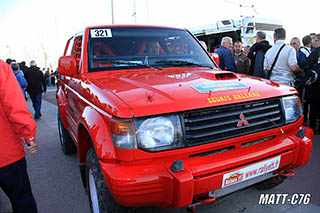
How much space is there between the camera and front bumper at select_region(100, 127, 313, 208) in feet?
4.77

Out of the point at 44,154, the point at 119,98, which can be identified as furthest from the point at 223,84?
the point at 44,154

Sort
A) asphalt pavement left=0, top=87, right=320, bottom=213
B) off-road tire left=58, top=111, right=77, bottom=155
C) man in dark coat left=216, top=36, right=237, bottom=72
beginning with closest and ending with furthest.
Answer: asphalt pavement left=0, top=87, right=320, bottom=213, off-road tire left=58, top=111, right=77, bottom=155, man in dark coat left=216, top=36, right=237, bottom=72

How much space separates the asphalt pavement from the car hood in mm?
824

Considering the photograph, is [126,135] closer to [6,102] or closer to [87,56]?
[6,102]

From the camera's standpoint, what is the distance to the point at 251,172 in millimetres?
1741

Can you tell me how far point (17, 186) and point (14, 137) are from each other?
405 mm

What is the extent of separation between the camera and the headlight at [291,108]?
2.05 m

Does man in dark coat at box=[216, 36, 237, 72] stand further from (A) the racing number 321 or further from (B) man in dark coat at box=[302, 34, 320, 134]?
(A) the racing number 321

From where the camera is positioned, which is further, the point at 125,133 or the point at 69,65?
the point at 69,65

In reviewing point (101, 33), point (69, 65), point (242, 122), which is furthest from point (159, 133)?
point (101, 33)

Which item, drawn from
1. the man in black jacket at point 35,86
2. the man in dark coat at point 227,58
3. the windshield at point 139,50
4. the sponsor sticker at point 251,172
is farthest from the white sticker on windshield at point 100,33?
the man in black jacket at point 35,86

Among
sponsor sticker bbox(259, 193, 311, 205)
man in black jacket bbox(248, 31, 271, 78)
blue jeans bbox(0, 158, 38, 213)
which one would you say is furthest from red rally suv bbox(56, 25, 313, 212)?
man in black jacket bbox(248, 31, 271, 78)

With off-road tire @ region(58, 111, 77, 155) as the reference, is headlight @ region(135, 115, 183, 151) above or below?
above

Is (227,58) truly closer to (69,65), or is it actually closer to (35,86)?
(69,65)
